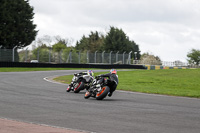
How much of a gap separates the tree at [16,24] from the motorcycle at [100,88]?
137 feet

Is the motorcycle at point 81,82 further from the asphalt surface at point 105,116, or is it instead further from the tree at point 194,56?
the tree at point 194,56

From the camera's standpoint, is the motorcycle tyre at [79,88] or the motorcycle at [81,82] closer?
the motorcycle at [81,82]

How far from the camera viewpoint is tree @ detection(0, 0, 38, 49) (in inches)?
2148

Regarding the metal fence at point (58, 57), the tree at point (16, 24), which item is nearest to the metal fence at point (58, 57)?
the metal fence at point (58, 57)

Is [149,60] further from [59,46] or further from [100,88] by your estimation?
[100,88]

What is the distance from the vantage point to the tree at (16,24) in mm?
54562

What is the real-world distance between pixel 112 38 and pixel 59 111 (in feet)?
265

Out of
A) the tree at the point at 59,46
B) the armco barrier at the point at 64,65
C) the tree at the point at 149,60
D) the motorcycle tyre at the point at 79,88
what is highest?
the tree at the point at 59,46

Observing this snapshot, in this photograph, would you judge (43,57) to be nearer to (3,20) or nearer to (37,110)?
(3,20)

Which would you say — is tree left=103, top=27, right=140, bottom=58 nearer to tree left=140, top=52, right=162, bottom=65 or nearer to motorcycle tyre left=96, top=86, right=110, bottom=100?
tree left=140, top=52, right=162, bottom=65

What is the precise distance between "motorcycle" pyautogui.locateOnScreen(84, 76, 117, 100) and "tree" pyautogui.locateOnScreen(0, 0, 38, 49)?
41.8m

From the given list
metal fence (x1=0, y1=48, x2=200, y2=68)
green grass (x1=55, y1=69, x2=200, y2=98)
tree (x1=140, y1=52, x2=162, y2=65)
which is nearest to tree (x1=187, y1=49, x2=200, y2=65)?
tree (x1=140, y1=52, x2=162, y2=65)

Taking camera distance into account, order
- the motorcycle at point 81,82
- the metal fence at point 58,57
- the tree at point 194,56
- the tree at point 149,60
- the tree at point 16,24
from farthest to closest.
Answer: the tree at point 194,56 → the tree at point 149,60 → the tree at point 16,24 → the metal fence at point 58,57 → the motorcycle at point 81,82

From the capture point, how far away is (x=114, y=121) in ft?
27.9
